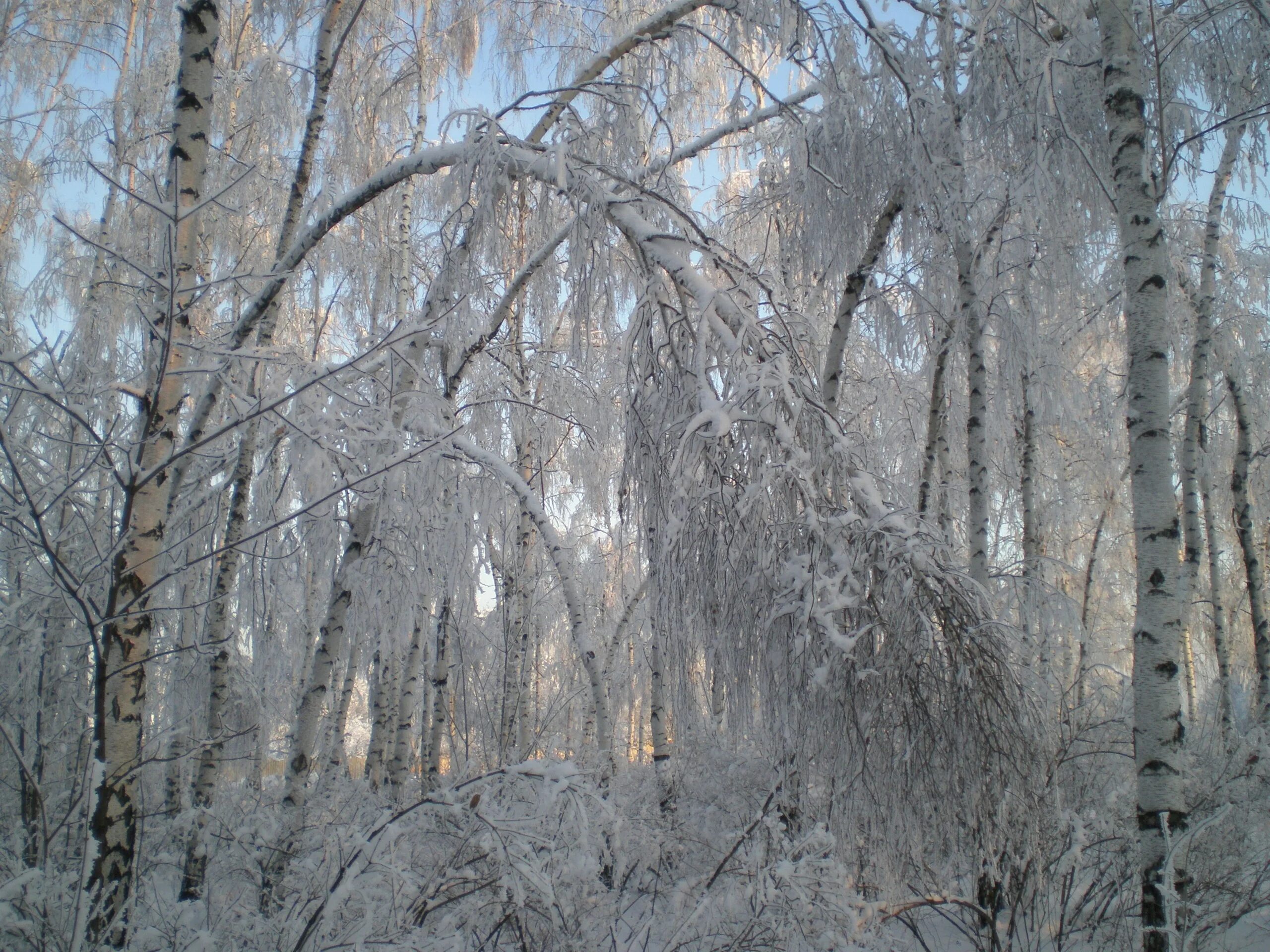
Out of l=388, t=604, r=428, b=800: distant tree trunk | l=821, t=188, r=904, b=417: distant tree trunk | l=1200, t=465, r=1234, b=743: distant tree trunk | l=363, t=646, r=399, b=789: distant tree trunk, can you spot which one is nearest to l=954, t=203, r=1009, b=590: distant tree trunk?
l=821, t=188, r=904, b=417: distant tree trunk

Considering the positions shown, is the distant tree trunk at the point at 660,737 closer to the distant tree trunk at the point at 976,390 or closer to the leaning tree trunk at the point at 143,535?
the distant tree trunk at the point at 976,390

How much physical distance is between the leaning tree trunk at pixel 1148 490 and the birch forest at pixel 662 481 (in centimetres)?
2

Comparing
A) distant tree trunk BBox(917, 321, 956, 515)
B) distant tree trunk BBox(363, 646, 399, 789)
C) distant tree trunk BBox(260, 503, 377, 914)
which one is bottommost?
distant tree trunk BBox(363, 646, 399, 789)

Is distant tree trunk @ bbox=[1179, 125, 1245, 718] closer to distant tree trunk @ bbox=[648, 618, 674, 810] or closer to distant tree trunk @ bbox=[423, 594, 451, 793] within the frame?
distant tree trunk @ bbox=[648, 618, 674, 810]

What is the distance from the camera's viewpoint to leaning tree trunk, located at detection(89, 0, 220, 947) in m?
1.93

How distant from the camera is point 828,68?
→ 3.57m

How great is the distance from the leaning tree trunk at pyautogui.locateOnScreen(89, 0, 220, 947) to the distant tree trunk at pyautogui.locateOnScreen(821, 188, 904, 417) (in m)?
3.21

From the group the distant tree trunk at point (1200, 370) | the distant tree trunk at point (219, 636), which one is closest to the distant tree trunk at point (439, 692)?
the distant tree trunk at point (219, 636)

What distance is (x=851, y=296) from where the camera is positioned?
4340mm

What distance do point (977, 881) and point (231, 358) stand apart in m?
3.94

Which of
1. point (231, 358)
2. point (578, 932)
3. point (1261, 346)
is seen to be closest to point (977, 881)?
point (578, 932)

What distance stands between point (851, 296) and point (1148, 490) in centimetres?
205

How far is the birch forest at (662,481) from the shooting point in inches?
78.7

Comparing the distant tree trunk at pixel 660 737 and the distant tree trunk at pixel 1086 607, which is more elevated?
the distant tree trunk at pixel 1086 607
